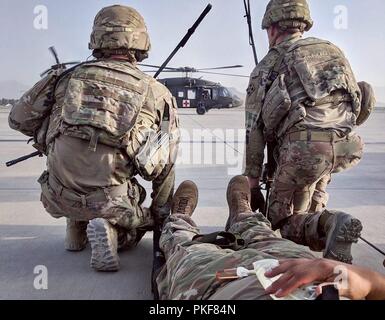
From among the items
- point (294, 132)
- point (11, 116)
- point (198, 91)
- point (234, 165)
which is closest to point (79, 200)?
point (11, 116)

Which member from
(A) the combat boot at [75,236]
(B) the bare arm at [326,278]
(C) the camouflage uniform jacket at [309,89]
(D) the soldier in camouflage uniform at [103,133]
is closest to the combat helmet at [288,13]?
(C) the camouflage uniform jacket at [309,89]

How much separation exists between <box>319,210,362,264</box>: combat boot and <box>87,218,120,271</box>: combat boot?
1.05 metres

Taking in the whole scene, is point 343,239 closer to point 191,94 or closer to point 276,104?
point 276,104

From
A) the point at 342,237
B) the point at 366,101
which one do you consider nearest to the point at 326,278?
the point at 342,237

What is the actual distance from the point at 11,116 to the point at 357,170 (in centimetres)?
428

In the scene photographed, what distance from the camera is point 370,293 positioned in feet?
4.75

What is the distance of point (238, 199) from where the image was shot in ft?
9.77

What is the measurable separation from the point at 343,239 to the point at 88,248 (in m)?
1.46

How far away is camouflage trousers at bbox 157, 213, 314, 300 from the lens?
1.70 m

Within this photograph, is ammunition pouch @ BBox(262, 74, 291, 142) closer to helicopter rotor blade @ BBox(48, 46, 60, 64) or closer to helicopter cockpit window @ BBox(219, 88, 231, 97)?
helicopter rotor blade @ BBox(48, 46, 60, 64)

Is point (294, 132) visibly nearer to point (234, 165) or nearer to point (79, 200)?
point (79, 200)

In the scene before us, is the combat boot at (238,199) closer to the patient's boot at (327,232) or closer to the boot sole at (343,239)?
the patient's boot at (327,232)

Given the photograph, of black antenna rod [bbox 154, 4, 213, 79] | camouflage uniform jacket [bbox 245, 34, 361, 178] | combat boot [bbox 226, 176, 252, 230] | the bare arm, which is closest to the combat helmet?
camouflage uniform jacket [bbox 245, 34, 361, 178]
